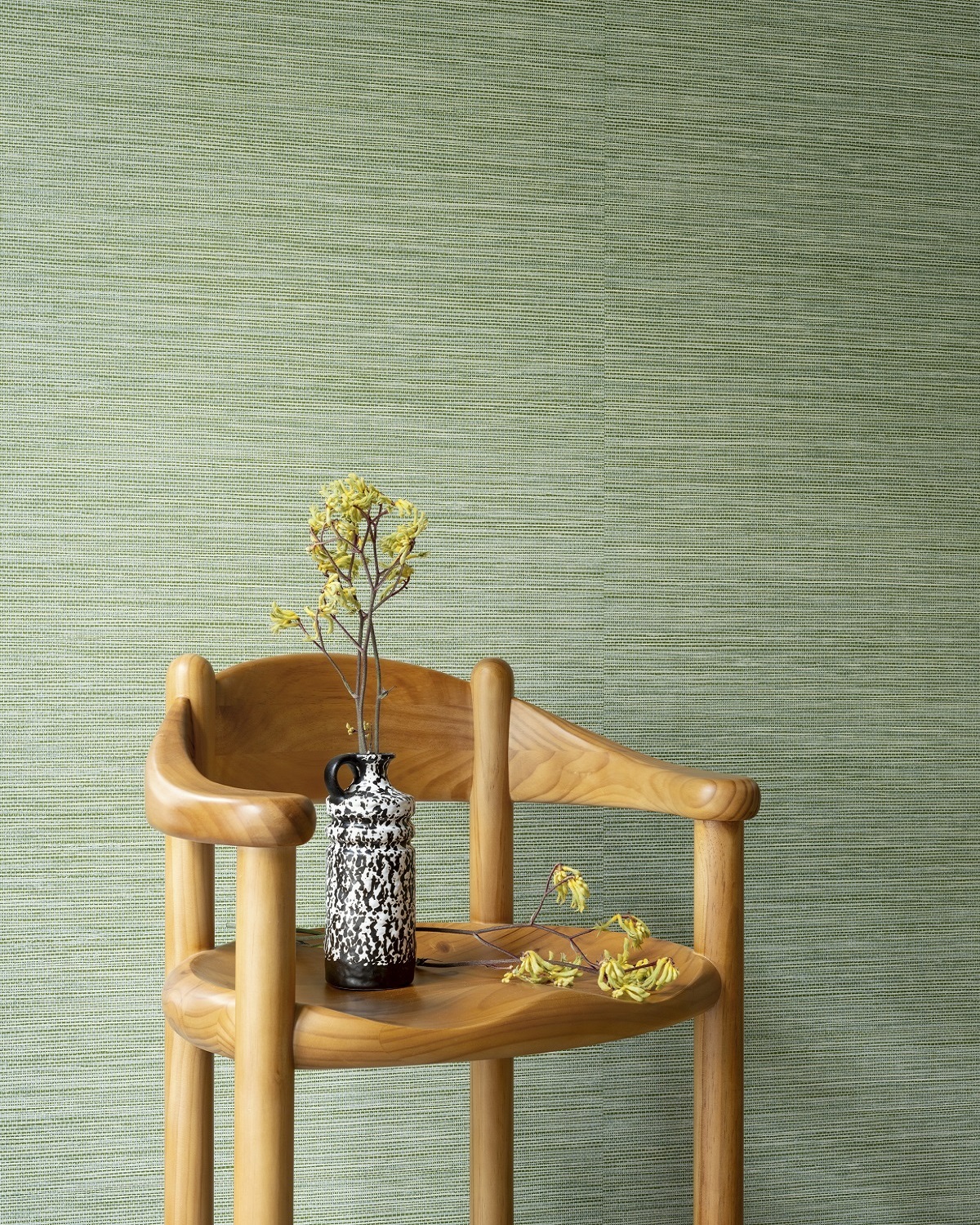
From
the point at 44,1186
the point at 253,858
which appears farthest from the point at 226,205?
the point at 44,1186

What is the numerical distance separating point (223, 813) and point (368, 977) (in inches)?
8.6

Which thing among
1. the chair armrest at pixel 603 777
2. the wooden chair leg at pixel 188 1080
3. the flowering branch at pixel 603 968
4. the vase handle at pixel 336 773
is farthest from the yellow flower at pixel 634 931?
the wooden chair leg at pixel 188 1080

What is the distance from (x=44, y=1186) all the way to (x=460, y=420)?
0.93 metres

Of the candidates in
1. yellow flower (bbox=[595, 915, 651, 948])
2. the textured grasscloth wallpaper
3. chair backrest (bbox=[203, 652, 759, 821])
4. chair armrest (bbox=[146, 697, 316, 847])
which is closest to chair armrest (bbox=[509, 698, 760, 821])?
chair backrest (bbox=[203, 652, 759, 821])

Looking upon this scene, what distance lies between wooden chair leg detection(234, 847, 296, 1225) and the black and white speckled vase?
131 millimetres

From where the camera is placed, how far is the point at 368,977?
84 centimetres

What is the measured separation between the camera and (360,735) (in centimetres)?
85

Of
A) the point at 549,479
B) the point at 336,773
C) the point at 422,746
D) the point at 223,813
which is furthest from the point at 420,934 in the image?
the point at 549,479

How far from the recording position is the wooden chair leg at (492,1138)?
3.61ft

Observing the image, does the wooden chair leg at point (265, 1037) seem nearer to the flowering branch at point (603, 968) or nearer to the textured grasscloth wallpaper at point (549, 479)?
the flowering branch at point (603, 968)

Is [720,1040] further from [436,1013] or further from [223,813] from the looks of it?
[223,813]

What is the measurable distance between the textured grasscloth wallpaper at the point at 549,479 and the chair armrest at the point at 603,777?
0.76 feet

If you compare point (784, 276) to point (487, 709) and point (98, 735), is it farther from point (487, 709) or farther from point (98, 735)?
point (98, 735)

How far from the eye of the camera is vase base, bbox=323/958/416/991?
2.75ft
